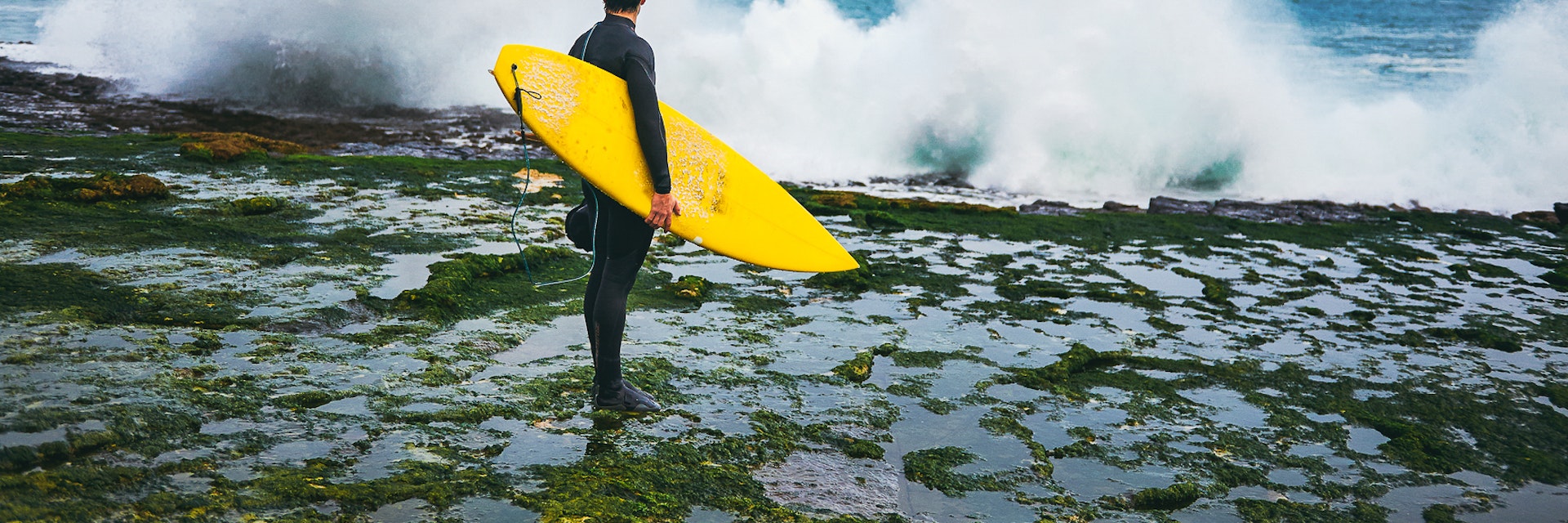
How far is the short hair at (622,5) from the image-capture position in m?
3.02

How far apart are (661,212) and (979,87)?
13038 mm

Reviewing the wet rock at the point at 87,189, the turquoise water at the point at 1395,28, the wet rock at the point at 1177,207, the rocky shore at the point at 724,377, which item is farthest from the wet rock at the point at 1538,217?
the turquoise water at the point at 1395,28

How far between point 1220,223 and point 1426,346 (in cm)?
464

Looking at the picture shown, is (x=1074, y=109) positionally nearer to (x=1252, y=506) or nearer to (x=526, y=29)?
(x=1252, y=506)

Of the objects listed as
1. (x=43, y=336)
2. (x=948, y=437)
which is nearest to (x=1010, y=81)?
(x=948, y=437)

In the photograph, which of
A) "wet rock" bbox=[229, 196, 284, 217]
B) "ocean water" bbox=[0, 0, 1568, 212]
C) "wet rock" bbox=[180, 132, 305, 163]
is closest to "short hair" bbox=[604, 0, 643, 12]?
"wet rock" bbox=[229, 196, 284, 217]

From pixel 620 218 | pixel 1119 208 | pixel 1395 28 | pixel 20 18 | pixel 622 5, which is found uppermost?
pixel 1395 28

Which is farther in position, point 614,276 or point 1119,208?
point 1119,208

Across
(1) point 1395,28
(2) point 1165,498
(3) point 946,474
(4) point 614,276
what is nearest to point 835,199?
(4) point 614,276

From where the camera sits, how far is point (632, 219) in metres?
3.11

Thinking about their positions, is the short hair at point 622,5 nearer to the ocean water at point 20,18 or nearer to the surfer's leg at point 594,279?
the surfer's leg at point 594,279

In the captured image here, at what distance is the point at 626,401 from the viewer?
10.6ft

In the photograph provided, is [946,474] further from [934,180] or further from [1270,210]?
[934,180]

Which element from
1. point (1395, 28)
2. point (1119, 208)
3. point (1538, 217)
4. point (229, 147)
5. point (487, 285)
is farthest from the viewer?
point (1395, 28)
